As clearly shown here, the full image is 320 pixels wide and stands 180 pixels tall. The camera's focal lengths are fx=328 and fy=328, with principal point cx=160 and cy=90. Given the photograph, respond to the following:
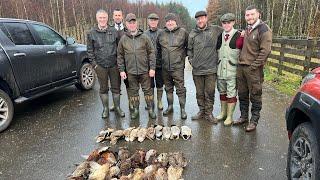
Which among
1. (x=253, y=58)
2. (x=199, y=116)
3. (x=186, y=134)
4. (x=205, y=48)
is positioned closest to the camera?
(x=253, y=58)

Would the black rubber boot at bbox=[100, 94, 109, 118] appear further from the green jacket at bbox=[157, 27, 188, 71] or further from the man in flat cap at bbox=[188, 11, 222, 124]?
the man in flat cap at bbox=[188, 11, 222, 124]

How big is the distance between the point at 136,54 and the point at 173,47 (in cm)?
69

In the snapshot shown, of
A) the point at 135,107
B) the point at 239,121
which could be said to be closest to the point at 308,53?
the point at 239,121

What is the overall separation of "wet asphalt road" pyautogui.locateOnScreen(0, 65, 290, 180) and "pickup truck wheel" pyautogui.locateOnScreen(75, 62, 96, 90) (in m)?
1.11

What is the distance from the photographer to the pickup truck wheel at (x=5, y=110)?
567 centimetres

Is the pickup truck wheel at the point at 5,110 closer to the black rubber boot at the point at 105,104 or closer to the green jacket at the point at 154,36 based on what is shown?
the black rubber boot at the point at 105,104

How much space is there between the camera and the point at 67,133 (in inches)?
226

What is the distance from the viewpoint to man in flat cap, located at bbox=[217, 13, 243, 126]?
5406 mm

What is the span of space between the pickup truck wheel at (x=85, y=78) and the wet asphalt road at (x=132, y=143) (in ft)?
3.65

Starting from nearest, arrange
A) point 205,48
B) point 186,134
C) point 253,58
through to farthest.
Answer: point 253,58
point 186,134
point 205,48

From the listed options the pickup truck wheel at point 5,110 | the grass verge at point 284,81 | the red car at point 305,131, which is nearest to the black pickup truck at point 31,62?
the pickup truck wheel at point 5,110

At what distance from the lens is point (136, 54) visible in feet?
19.4

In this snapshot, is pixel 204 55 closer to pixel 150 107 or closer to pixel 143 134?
pixel 150 107

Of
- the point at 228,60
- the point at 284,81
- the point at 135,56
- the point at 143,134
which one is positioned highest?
the point at 135,56
